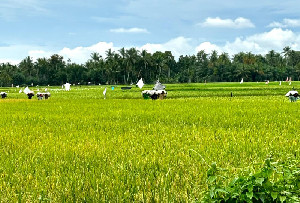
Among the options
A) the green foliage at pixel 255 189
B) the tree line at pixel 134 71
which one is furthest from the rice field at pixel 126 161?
the tree line at pixel 134 71

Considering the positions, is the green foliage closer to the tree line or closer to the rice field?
the rice field

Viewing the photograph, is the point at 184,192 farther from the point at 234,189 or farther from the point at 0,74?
the point at 0,74

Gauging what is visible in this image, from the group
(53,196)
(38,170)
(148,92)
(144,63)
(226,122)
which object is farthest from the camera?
(144,63)

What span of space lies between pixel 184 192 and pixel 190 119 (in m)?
5.86

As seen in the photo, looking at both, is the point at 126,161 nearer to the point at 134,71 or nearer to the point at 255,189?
the point at 255,189

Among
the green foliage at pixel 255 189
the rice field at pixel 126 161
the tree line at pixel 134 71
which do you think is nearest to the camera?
the green foliage at pixel 255 189

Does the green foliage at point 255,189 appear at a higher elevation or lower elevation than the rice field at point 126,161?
higher

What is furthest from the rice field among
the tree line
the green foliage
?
the tree line

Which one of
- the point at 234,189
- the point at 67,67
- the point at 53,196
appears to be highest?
the point at 67,67

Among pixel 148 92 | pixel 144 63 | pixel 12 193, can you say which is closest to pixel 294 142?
pixel 12 193

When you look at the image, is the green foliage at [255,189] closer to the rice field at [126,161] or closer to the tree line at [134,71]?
the rice field at [126,161]

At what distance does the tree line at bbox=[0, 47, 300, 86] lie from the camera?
90.1 meters

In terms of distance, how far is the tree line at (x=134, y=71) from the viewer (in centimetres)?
9006

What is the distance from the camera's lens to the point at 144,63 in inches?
3499
